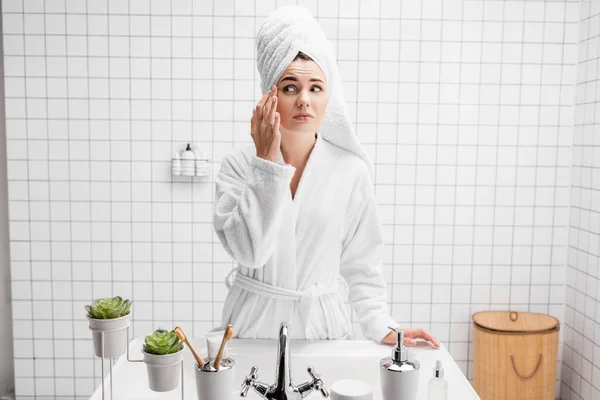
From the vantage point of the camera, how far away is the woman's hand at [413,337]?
133cm

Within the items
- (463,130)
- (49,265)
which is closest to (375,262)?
(463,130)

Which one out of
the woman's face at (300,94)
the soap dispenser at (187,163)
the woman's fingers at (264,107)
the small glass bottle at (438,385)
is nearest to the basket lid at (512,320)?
the soap dispenser at (187,163)

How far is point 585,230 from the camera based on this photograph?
2408 mm

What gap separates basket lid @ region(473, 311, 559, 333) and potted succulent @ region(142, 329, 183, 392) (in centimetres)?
184

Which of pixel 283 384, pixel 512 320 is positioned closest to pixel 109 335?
pixel 283 384

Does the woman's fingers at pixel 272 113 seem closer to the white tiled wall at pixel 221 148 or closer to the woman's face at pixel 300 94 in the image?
the woman's face at pixel 300 94

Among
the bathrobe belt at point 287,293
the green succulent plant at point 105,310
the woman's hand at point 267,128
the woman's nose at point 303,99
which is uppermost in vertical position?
the woman's nose at point 303,99

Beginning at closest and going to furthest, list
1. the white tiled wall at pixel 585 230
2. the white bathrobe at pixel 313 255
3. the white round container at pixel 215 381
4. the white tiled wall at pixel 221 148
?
the white round container at pixel 215 381 < the white bathrobe at pixel 313 255 < the white tiled wall at pixel 585 230 < the white tiled wall at pixel 221 148

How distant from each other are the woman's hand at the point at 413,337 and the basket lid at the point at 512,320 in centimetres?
130

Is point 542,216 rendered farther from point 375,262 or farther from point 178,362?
point 178,362

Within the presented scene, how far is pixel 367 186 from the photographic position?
1406mm

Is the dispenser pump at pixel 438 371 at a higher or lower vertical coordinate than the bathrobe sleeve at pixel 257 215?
lower

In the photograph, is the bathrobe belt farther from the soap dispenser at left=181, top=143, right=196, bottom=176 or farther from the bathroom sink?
the soap dispenser at left=181, top=143, right=196, bottom=176

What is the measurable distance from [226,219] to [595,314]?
6.00 ft
